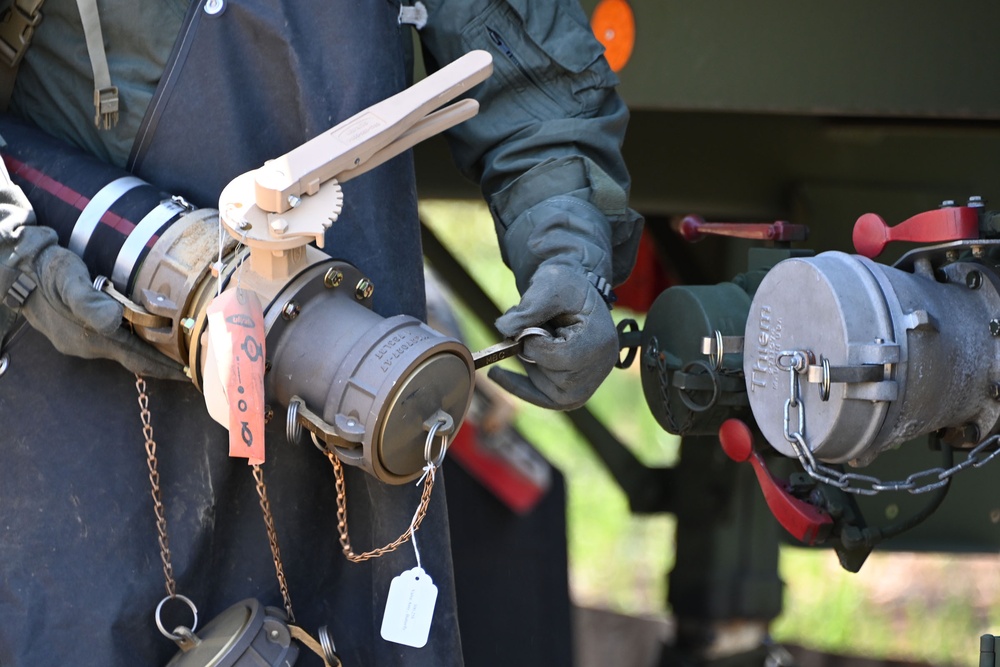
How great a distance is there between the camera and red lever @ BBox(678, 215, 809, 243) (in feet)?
5.41

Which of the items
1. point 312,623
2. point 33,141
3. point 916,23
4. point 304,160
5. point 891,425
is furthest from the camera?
point 916,23

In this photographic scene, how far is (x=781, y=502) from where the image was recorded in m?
1.55

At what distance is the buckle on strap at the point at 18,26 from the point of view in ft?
4.53

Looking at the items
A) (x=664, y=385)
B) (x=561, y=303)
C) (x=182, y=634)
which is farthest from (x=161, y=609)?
(x=664, y=385)

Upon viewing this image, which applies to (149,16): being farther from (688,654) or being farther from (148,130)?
(688,654)

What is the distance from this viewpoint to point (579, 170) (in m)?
1.51

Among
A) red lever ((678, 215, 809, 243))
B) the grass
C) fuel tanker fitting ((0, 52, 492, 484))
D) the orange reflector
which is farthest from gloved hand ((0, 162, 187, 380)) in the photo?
the grass

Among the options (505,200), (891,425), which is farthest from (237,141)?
(891,425)

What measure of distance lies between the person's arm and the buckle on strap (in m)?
0.44

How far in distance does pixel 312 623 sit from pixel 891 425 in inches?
26.9

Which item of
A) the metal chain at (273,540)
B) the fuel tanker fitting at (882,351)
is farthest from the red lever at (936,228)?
the metal chain at (273,540)

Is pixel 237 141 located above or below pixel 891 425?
above

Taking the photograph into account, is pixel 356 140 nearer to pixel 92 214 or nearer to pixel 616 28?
pixel 92 214

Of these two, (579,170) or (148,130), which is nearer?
(148,130)
